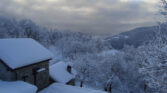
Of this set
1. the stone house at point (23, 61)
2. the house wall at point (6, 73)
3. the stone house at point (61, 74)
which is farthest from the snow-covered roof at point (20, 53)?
the stone house at point (61, 74)

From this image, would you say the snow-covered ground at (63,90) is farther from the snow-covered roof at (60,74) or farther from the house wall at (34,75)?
the snow-covered roof at (60,74)

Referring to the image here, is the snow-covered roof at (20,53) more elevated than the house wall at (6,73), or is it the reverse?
the snow-covered roof at (20,53)

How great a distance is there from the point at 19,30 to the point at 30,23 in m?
9.32

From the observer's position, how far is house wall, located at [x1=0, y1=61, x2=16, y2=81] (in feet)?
36.0

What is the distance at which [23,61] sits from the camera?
1176 cm

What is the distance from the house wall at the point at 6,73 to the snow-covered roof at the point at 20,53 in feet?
1.69

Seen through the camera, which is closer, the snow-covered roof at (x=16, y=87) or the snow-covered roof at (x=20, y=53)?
the snow-covered roof at (x=16, y=87)

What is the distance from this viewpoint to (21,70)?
38.3ft

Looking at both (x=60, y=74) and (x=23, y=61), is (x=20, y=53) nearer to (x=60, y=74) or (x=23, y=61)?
(x=23, y=61)

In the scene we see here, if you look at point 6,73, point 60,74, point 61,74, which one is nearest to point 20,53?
point 6,73

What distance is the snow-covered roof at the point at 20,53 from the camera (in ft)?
36.3

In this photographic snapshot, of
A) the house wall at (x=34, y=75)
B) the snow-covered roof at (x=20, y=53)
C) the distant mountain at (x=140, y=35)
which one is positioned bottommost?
the house wall at (x=34, y=75)

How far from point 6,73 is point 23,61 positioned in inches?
63.6

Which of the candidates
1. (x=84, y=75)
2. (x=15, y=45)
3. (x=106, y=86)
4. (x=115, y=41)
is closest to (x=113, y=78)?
(x=106, y=86)
